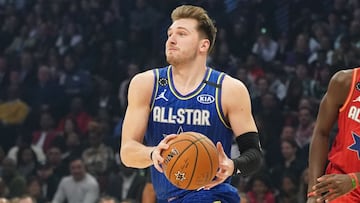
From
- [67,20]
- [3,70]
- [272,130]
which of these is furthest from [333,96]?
[67,20]

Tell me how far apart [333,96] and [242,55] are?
27.6ft

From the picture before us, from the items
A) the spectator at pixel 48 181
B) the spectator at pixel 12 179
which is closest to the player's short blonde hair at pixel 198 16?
the spectator at pixel 12 179

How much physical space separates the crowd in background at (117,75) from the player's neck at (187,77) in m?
4.48

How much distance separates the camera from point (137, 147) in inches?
195

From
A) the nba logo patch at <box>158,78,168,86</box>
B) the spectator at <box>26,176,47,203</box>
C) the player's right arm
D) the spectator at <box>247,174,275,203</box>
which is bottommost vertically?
the spectator at <box>26,176,47,203</box>

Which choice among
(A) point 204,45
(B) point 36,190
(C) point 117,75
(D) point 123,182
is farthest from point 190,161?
(C) point 117,75

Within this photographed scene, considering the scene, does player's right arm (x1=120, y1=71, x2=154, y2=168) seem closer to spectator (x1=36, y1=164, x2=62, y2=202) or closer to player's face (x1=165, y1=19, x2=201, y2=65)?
player's face (x1=165, y1=19, x2=201, y2=65)

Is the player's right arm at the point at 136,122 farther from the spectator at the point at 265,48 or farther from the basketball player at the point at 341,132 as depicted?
the spectator at the point at 265,48

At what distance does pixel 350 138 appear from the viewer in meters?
5.18

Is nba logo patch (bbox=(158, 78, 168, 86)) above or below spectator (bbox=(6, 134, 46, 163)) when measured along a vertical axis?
above

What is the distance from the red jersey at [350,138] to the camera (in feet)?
16.9

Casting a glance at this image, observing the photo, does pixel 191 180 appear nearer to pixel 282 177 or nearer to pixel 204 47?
pixel 204 47

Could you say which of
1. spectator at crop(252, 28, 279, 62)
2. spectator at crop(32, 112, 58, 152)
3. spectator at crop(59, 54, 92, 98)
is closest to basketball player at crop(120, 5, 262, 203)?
spectator at crop(32, 112, 58, 152)

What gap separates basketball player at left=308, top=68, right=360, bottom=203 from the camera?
16.9ft
